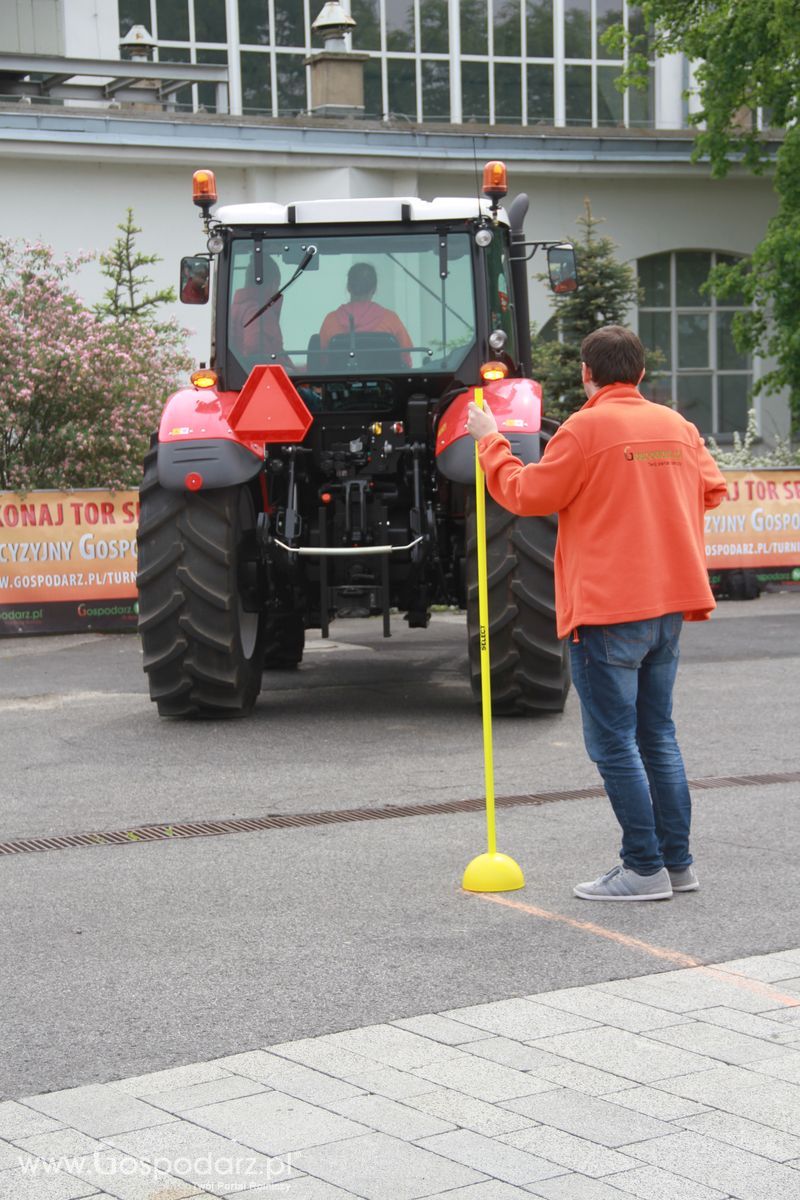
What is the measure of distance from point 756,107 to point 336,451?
16.9 meters

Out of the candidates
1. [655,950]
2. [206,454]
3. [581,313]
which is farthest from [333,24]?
[655,950]

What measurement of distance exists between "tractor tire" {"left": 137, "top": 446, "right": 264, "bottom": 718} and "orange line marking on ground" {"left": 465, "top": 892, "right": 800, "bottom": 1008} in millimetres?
3968

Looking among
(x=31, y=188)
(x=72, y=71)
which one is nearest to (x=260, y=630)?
(x=31, y=188)

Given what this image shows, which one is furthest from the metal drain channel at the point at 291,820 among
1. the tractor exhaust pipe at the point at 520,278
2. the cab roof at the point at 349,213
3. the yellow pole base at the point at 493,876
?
the cab roof at the point at 349,213

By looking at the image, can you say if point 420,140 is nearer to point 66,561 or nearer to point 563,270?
point 66,561

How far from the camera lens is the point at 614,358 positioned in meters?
5.93

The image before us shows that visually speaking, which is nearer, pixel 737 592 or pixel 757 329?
pixel 737 592

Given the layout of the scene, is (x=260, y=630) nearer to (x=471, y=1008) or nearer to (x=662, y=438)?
(x=662, y=438)

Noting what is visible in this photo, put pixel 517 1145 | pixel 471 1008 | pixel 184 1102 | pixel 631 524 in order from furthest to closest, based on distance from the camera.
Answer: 1. pixel 631 524
2. pixel 471 1008
3. pixel 184 1102
4. pixel 517 1145

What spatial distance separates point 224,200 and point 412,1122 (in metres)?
21.4

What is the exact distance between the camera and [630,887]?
5.98 metres

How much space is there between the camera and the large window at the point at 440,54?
27422 millimetres

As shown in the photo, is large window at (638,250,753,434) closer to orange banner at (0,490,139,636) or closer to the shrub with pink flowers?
the shrub with pink flowers

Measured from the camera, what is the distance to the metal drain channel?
7.19m
